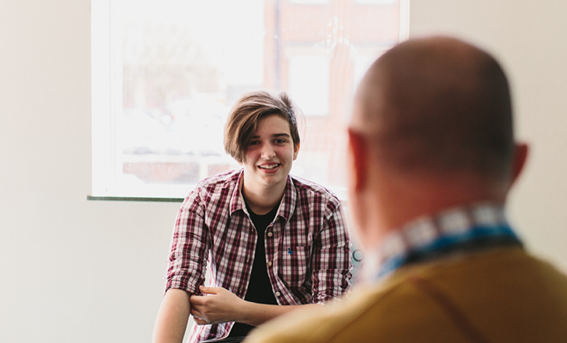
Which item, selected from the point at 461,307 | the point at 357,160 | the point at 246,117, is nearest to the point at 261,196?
the point at 246,117

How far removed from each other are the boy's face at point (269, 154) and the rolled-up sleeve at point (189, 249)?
217 mm

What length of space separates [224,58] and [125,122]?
25.2 inches

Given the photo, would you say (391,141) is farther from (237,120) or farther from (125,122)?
(125,122)

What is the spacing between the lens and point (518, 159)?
1.87 feet

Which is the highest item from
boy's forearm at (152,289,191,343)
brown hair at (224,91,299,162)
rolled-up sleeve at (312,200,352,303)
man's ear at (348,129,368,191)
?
brown hair at (224,91,299,162)

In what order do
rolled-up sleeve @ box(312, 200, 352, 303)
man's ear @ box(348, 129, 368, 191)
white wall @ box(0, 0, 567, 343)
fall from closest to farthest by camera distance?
man's ear @ box(348, 129, 368, 191) < rolled-up sleeve @ box(312, 200, 352, 303) < white wall @ box(0, 0, 567, 343)

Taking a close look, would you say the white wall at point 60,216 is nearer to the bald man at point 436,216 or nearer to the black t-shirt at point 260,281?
the black t-shirt at point 260,281

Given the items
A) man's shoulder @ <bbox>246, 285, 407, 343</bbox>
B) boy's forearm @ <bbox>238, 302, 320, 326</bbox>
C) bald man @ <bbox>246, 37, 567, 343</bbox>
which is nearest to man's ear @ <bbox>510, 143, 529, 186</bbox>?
bald man @ <bbox>246, 37, 567, 343</bbox>

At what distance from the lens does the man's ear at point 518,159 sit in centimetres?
56

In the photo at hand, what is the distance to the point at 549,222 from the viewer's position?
2281mm

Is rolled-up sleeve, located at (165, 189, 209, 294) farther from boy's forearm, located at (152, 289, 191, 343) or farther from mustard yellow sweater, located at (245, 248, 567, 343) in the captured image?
mustard yellow sweater, located at (245, 248, 567, 343)

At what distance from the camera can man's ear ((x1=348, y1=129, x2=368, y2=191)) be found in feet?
1.82

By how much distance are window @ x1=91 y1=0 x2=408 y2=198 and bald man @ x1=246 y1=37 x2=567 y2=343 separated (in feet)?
6.39

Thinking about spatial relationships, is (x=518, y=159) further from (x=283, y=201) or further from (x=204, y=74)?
(x=204, y=74)
